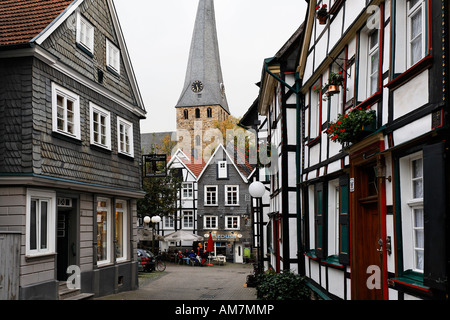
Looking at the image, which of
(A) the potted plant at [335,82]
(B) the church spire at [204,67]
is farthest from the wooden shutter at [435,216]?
(B) the church spire at [204,67]

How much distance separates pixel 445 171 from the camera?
215 inches

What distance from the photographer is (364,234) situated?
8633mm

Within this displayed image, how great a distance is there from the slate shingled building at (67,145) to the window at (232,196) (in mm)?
25296

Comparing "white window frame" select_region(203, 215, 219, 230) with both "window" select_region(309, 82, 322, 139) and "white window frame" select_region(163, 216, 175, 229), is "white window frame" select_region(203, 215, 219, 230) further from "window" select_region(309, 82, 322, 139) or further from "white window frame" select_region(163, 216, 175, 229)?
"window" select_region(309, 82, 322, 139)

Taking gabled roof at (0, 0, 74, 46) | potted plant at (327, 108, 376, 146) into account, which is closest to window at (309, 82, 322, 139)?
potted plant at (327, 108, 376, 146)

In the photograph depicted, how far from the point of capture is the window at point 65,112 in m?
13.4

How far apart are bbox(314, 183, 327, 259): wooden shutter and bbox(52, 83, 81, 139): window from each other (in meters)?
6.64

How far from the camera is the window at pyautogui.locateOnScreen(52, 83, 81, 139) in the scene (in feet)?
43.9

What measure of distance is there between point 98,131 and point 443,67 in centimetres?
1203

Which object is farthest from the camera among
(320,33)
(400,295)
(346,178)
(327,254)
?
(320,33)

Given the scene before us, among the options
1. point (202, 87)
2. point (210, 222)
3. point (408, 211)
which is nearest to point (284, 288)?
point (408, 211)

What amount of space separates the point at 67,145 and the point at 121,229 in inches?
193
